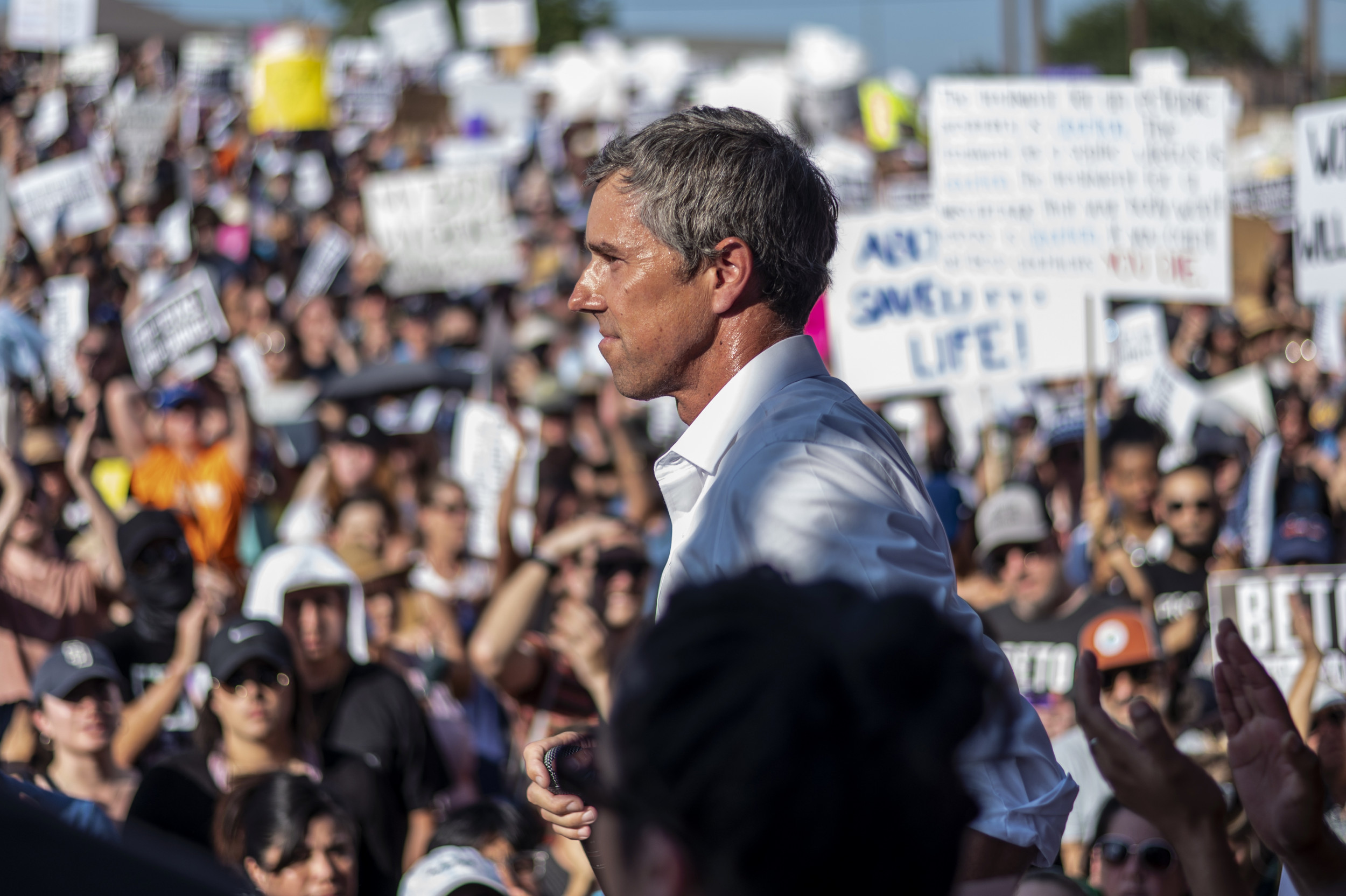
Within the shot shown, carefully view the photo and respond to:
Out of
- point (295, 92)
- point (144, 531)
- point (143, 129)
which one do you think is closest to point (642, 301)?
point (144, 531)

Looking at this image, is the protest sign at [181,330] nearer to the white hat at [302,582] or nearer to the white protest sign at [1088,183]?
the white hat at [302,582]

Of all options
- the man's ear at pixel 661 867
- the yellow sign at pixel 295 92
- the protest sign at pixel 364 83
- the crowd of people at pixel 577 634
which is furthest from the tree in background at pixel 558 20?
the man's ear at pixel 661 867

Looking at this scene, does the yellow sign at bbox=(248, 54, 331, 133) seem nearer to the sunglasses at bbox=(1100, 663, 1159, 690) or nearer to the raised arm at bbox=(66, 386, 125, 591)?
the raised arm at bbox=(66, 386, 125, 591)

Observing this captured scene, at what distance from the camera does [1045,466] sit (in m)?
8.54

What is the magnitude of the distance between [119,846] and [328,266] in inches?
427

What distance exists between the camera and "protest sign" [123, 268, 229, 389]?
7.70m

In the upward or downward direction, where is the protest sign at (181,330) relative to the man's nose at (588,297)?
downward

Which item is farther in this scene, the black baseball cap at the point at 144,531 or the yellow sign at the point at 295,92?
the yellow sign at the point at 295,92

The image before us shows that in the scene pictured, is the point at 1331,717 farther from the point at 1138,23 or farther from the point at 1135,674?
the point at 1138,23

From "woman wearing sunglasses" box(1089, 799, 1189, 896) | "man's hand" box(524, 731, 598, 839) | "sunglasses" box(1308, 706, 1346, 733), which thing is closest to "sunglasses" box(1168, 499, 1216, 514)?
"sunglasses" box(1308, 706, 1346, 733)

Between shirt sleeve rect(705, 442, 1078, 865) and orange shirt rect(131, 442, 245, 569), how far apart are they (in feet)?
17.0

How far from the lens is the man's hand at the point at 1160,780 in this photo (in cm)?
211

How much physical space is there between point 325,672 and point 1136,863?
238 centimetres

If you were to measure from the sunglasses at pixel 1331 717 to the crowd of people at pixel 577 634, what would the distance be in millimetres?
11
